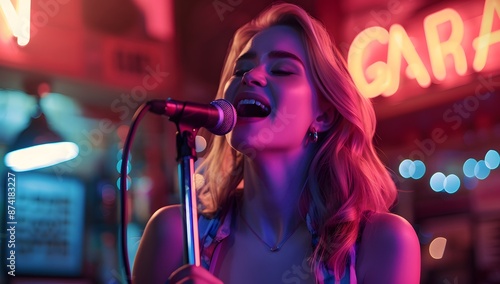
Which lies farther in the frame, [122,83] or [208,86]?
[208,86]

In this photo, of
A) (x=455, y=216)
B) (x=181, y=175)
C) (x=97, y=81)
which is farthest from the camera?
(x=455, y=216)

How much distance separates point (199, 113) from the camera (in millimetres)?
856

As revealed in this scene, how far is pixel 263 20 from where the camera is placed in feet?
4.67

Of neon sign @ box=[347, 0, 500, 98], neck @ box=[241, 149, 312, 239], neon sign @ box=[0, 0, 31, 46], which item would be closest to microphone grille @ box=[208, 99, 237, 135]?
neck @ box=[241, 149, 312, 239]

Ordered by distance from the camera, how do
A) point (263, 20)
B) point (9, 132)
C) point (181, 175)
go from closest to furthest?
point (181, 175)
point (263, 20)
point (9, 132)

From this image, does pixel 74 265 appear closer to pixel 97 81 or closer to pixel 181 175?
pixel 97 81

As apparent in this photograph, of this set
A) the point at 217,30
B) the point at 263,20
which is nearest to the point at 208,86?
the point at 217,30

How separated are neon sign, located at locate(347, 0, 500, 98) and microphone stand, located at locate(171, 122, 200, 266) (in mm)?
2349

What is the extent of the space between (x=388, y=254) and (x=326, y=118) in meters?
0.32

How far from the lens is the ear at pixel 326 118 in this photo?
1335 millimetres

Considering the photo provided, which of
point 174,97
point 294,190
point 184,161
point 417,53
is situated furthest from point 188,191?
point 417,53

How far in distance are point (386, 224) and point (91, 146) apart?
5.12ft

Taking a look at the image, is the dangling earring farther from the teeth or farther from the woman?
the teeth

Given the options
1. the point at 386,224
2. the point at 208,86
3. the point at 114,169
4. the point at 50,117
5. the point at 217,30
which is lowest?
the point at 386,224
